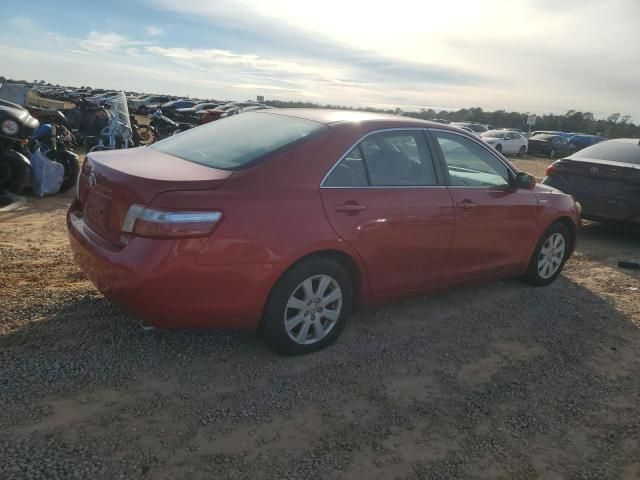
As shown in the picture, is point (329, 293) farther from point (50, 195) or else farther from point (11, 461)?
point (50, 195)

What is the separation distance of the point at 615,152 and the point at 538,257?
402cm

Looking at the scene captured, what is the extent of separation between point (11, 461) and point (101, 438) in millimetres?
382

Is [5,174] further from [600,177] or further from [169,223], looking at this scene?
[600,177]

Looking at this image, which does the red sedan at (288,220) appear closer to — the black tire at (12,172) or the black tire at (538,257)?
the black tire at (538,257)

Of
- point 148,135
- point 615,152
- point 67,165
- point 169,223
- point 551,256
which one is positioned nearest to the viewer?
point 169,223

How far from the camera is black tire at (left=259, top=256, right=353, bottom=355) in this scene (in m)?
3.20

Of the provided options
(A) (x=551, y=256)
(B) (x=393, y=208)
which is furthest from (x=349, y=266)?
(A) (x=551, y=256)

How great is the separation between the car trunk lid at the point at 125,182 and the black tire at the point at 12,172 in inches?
183

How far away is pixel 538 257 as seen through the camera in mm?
5172

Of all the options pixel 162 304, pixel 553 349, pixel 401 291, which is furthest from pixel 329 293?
pixel 553 349

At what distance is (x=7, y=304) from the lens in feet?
12.4

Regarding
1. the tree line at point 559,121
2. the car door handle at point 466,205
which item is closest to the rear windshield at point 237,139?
the car door handle at point 466,205

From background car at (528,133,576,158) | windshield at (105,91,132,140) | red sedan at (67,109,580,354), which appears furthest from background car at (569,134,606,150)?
red sedan at (67,109,580,354)

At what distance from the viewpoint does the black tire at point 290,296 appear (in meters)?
3.20
